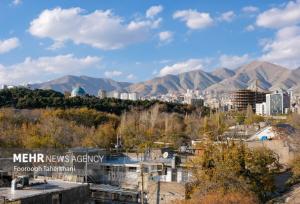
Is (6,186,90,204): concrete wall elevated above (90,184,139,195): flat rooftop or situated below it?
above

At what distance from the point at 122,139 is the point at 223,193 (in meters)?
32.7

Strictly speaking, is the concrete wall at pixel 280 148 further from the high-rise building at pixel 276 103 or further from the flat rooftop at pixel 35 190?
the high-rise building at pixel 276 103

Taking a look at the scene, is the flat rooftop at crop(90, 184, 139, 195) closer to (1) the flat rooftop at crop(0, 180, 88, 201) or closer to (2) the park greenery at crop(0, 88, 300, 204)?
(1) the flat rooftop at crop(0, 180, 88, 201)

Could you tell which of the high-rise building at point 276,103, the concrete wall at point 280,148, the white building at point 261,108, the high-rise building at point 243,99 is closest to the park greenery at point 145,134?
the concrete wall at point 280,148

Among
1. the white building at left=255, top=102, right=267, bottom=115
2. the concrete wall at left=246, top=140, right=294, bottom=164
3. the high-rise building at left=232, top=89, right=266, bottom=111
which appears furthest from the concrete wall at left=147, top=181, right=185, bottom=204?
the white building at left=255, top=102, right=267, bottom=115

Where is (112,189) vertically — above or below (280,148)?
below

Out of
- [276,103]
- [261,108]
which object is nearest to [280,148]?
[261,108]

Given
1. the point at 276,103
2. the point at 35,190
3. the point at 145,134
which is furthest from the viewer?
the point at 276,103

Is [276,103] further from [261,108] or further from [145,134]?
[145,134]

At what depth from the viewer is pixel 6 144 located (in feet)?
136

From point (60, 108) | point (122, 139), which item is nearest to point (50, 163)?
point (122, 139)

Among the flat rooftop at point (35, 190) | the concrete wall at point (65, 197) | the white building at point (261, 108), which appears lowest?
the concrete wall at point (65, 197)

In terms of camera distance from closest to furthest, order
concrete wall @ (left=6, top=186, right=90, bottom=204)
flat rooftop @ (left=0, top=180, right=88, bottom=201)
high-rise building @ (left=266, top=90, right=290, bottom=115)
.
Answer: flat rooftop @ (left=0, top=180, right=88, bottom=201) < concrete wall @ (left=6, top=186, right=90, bottom=204) < high-rise building @ (left=266, top=90, right=290, bottom=115)

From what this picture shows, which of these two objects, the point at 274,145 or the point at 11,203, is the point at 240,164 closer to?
the point at 274,145
